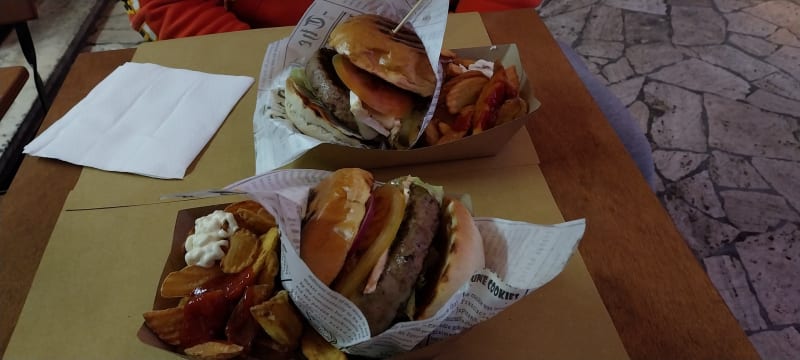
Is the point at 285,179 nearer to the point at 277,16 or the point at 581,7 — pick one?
the point at 277,16

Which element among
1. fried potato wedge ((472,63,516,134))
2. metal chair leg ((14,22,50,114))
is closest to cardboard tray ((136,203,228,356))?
fried potato wedge ((472,63,516,134))

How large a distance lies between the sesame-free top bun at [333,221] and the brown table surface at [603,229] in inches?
14.0

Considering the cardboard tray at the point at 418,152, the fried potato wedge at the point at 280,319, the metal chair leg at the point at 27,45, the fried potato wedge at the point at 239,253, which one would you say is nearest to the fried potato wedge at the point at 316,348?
the fried potato wedge at the point at 280,319

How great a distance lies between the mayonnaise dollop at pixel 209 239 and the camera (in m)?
0.75

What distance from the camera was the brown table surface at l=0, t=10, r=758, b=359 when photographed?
0.76 m

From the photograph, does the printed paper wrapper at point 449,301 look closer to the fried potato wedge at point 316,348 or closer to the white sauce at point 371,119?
the fried potato wedge at point 316,348

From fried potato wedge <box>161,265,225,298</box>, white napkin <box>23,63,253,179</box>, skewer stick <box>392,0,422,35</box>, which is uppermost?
skewer stick <box>392,0,422,35</box>

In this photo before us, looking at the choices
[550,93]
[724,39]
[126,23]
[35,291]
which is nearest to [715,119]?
[724,39]

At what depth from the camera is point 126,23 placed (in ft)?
A: 10.2

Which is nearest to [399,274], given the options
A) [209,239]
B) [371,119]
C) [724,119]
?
[209,239]

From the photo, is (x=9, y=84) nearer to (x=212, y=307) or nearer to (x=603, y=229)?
(x=212, y=307)

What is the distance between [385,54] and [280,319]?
18.7 inches

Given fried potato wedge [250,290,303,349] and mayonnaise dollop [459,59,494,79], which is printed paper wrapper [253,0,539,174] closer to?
Result: mayonnaise dollop [459,59,494,79]

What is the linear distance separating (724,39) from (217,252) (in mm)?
2921
